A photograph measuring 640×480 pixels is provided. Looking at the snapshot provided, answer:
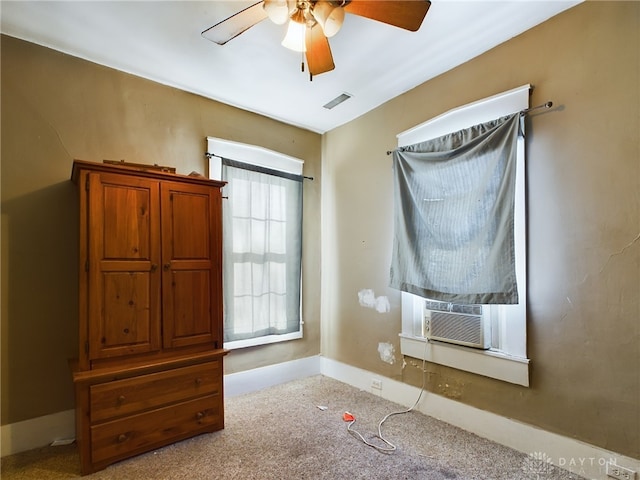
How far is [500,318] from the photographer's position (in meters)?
2.19

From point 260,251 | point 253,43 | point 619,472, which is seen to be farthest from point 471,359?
point 253,43

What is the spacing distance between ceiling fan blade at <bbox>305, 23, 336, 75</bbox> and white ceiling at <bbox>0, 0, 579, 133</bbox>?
1.06ft

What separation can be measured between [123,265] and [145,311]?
0.31 m

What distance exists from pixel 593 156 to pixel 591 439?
5.00 feet

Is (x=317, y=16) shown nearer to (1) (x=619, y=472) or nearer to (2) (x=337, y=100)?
(2) (x=337, y=100)

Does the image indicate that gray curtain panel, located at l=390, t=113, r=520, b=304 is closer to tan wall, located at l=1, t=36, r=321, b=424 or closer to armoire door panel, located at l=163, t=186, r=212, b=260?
armoire door panel, located at l=163, t=186, r=212, b=260

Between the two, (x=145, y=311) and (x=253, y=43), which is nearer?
(x=145, y=311)

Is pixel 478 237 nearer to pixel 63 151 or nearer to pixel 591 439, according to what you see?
pixel 591 439

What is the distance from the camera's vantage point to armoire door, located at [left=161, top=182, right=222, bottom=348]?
2143 mm

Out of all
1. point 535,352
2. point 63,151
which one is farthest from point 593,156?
point 63,151

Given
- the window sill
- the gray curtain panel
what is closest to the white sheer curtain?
the gray curtain panel

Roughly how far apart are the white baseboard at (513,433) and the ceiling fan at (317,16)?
237cm

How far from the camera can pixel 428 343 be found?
2537mm

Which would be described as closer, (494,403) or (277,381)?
(494,403)
